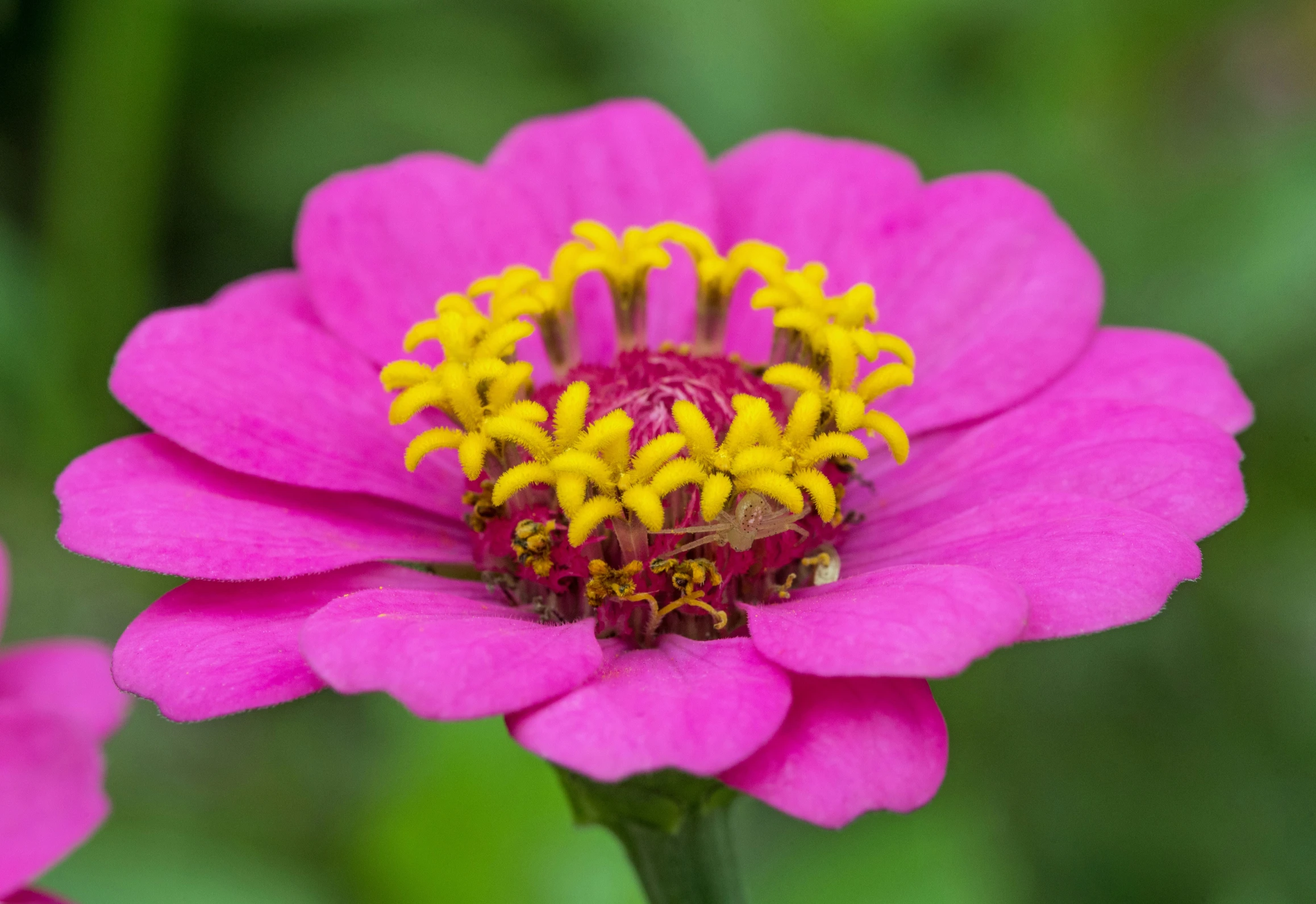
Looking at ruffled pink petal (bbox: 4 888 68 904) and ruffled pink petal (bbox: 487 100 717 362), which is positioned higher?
ruffled pink petal (bbox: 487 100 717 362)

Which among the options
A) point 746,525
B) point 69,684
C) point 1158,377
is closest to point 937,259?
point 1158,377

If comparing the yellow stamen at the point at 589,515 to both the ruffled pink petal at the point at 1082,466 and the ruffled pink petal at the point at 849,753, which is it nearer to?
the ruffled pink petal at the point at 849,753

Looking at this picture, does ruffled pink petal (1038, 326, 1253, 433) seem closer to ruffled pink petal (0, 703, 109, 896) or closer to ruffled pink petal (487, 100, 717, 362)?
ruffled pink petal (487, 100, 717, 362)

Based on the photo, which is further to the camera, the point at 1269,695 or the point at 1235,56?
the point at 1235,56

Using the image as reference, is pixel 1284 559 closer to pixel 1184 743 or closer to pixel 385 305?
pixel 1184 743

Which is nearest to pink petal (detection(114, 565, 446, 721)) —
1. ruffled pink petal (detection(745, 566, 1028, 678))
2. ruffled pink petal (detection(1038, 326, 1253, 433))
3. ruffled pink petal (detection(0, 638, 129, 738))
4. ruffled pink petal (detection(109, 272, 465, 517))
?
ruffled pink petal (detection(109, 272, 465, 517))

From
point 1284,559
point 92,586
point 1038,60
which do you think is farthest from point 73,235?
point 1284,559
